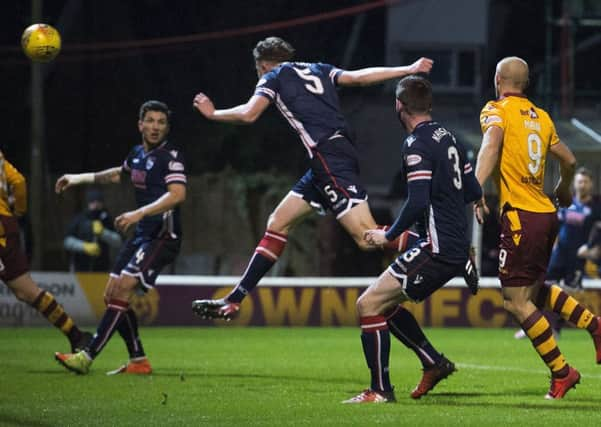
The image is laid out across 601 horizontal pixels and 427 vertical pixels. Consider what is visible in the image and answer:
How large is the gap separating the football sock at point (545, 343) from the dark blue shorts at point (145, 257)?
12.0ft

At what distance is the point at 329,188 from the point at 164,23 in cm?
1918

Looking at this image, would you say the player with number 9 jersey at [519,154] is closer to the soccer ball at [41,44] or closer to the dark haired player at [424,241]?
the dark haired player at [424,241]

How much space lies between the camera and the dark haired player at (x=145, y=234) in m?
11.8

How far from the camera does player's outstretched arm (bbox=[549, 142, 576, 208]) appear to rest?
396 inches

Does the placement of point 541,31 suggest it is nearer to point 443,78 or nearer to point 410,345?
point 443,78

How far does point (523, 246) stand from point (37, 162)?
1667cm

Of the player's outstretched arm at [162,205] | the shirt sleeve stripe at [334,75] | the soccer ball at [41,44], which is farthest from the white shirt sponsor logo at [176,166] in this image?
the shirt sleeve stripe at [334,75]

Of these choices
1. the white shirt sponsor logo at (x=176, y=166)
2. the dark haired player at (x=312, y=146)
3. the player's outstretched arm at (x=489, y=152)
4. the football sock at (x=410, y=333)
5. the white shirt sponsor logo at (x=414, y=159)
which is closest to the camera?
the white shirt sponsor logo at (x=414, y=159)

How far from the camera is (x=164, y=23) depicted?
29.0 m

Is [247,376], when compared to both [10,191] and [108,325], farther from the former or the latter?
[10,191]

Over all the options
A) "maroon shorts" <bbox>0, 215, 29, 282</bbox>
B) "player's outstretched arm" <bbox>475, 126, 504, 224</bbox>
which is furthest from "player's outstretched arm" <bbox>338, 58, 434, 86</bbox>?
"maroon shorts" <bbox>0, 215, 29, 282</bbox>

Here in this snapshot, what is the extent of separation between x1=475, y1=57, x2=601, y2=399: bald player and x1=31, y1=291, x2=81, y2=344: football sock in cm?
442

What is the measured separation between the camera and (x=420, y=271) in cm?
930

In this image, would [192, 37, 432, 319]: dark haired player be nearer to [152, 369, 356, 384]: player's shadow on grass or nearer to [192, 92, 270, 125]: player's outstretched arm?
[192, 92, 270, 125]: player's outstretched arm
